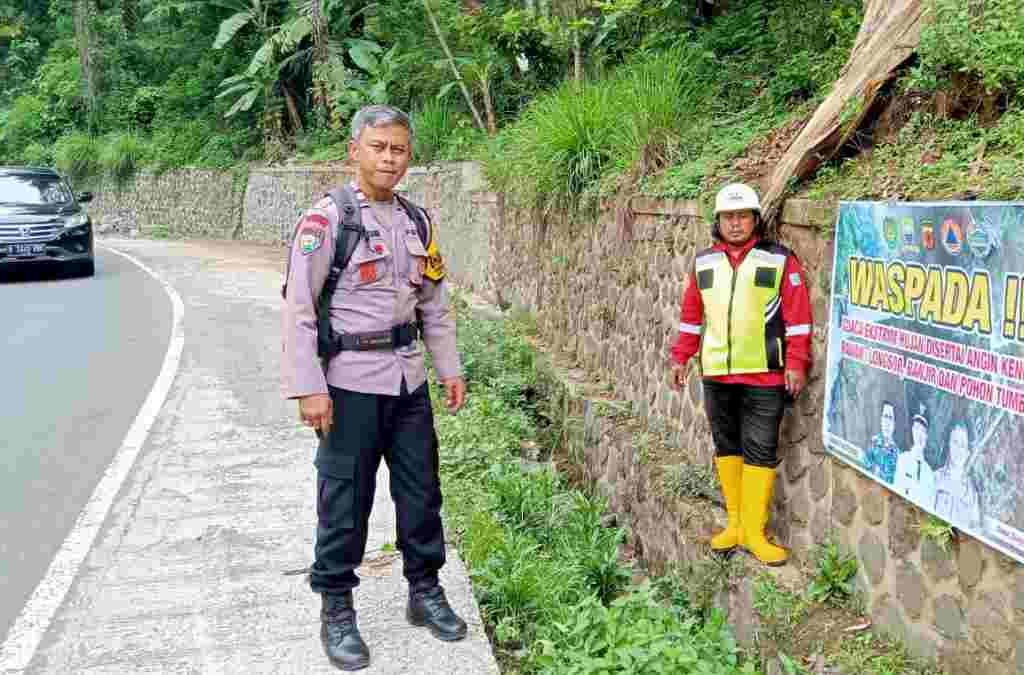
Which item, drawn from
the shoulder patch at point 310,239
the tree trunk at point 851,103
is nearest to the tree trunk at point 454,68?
the tree trunk at point 851,103

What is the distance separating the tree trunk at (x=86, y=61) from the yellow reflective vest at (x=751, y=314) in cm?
3377

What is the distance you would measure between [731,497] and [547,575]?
1071mm

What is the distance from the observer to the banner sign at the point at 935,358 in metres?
3.29

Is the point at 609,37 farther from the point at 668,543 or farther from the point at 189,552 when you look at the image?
the point at 189,552

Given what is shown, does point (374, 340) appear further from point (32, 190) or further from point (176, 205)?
point (176, 205)

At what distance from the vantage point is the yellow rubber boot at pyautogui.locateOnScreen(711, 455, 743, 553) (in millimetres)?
5105

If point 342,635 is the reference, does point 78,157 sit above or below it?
above

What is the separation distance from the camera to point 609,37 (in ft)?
38.7

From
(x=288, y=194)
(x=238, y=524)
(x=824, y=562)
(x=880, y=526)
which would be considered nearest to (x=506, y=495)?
(x=238, y=524)

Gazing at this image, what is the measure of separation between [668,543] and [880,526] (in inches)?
80.8

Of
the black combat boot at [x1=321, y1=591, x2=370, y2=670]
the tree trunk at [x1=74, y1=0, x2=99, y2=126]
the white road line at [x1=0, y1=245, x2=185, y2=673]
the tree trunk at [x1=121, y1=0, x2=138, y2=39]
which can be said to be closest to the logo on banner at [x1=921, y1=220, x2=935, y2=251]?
the black combat boot at [x1=321, y1=591, x2=370, y2=670]

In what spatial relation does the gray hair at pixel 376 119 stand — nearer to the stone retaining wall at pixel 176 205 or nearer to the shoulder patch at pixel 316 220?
the shoulder patch at pixel 316 220

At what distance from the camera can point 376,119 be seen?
3658 mm

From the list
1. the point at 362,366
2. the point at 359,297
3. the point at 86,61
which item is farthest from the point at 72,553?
the point at 86,61
